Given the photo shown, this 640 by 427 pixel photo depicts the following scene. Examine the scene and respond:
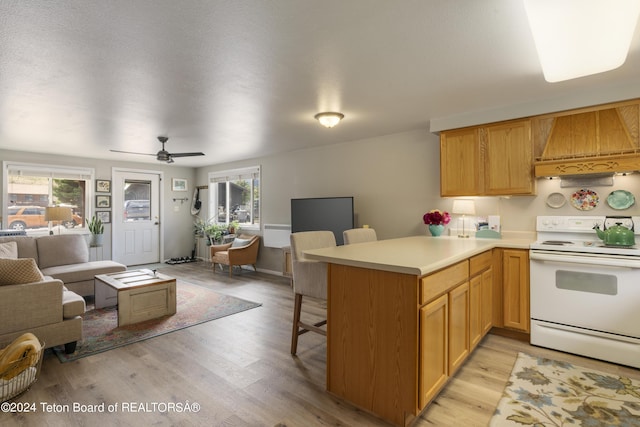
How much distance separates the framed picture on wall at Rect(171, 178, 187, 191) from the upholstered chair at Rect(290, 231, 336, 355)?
6.01m

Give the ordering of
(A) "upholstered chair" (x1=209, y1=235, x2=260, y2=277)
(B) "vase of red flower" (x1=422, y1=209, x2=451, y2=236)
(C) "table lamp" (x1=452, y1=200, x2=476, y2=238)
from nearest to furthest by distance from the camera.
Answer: (C) "table lamp" (x1=452, y1=200, x2=476, y2=238), (B) "vase of red flower" (x1=422, y1=209, x2=451, y2=236), (A) "upholstered chair" (x1=209, y1=235, x2=260, y2=277)

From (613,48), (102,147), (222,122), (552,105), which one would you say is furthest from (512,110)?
(102,147)

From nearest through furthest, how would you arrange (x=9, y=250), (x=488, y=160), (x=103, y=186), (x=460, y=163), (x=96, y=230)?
(x=488, y=160), (x=460, y=163), (x=9, y=250), (x=96, y=230), (x=103, y=186)

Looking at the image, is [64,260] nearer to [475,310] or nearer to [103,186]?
[103,186]

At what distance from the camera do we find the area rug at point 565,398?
1.87 m

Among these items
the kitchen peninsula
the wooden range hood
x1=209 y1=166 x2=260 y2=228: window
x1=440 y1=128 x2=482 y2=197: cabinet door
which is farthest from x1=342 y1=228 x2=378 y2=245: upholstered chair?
x1=209 y1=166 x2=260 y2=228: window

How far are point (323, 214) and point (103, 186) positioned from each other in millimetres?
4812

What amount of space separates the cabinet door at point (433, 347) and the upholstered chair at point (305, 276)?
0.88 meters

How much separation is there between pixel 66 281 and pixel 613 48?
5.59 metres

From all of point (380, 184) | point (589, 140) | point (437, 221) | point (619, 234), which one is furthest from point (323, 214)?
point (619, 234)

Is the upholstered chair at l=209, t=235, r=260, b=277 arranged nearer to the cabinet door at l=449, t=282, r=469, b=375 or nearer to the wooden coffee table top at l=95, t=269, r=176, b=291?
the wooden coffee table top at l=95, t=269, r=176, b=291

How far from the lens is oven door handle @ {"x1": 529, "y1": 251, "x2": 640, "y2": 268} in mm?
2457

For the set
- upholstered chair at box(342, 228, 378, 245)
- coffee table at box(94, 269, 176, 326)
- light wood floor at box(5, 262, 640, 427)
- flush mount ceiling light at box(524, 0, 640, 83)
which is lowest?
light wood floor at box(5, 262, 640, 427)

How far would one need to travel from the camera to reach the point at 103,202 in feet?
21.5
